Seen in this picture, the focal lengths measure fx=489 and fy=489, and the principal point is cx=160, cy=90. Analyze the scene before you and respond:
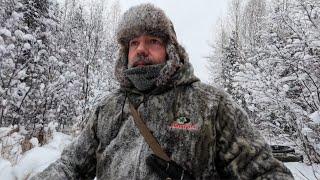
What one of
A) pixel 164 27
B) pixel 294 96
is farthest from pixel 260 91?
pixel 164 27

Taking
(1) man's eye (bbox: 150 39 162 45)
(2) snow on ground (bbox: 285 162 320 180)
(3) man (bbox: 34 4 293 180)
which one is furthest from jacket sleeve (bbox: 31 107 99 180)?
(2) snow on ground (bbox: 285 162 320 180)

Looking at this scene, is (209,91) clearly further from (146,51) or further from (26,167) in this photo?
(26,167)

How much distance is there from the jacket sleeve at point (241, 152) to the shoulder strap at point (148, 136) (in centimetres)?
25

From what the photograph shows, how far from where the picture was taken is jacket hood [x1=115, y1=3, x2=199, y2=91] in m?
2.24

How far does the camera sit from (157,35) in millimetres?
2424

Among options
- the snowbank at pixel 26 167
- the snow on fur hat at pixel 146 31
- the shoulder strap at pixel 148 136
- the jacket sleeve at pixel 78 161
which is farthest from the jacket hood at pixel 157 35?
the snowbank at pixel 26 167

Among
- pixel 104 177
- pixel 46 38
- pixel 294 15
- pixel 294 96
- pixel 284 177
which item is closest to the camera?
pixel 284 177

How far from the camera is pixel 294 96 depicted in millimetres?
11422

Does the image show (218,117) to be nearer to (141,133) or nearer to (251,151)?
(251,151)

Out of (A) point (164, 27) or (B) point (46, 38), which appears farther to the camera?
(B) point (46, 38)

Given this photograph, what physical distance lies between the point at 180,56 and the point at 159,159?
0.59 m

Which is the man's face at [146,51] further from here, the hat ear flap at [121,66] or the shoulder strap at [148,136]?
the shoulder strap at [148,136]

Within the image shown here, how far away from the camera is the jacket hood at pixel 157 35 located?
224 centimetres

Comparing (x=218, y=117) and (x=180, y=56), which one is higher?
(x=180, y=56)
